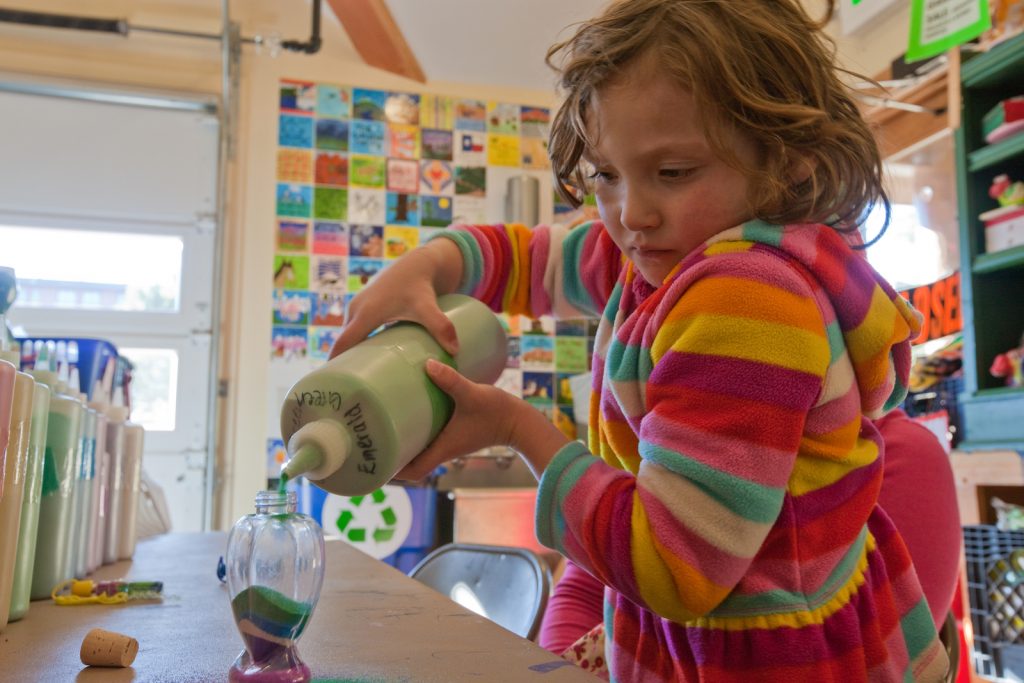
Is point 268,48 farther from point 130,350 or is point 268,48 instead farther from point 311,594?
point 311,594

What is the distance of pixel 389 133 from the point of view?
13.2ft

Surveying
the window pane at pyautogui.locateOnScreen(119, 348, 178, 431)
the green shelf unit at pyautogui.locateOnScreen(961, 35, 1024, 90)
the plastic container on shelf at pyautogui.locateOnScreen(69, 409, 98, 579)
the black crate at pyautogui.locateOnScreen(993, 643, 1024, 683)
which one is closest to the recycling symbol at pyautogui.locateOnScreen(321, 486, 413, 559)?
the window pane at pyautogui.locateOnScreen(119, 348, 178, 431)

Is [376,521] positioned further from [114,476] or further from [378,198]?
[114,476]

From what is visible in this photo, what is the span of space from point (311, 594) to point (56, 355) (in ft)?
2.50

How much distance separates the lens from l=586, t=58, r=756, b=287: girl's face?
2.06 ft

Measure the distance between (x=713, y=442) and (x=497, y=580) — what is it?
74 cm

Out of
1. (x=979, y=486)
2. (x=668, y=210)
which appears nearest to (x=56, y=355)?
(x=668, y=210)

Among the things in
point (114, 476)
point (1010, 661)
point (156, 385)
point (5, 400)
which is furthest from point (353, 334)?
point (156, 385)

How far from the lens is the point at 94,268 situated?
12.1 ft

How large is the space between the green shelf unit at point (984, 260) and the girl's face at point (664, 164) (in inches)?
71.3

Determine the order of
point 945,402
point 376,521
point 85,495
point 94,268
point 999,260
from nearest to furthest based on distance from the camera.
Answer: point 85,495
point 999,260
point 945,402
point 376,521
point 94,268

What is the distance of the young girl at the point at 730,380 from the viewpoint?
1.82ft

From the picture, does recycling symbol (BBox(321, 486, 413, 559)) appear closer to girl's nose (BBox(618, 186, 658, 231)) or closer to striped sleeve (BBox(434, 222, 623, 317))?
striped sleeve (BBox(434, 222, 623, 317))

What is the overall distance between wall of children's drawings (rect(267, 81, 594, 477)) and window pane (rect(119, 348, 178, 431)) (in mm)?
412
